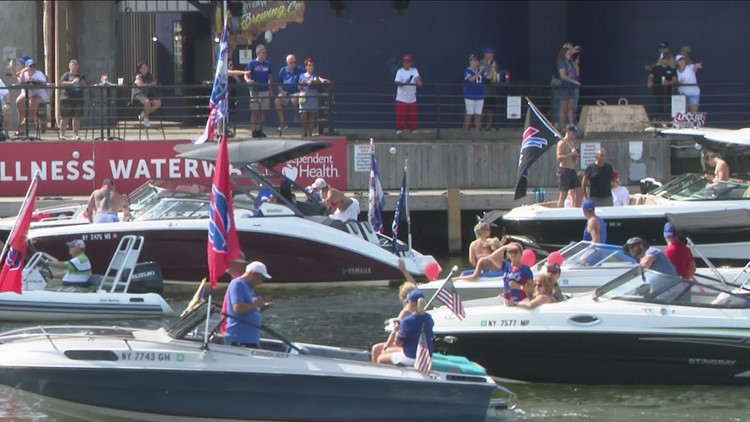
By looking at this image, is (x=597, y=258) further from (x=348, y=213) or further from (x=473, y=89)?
(x=473, y=89)

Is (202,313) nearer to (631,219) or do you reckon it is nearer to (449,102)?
A: (631,219)

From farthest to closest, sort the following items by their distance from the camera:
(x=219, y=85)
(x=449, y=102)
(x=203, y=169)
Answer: (x=449, y=102), (x=203, y=169), (x=219, y=85)

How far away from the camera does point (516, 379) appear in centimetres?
1538

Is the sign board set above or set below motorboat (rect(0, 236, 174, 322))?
above

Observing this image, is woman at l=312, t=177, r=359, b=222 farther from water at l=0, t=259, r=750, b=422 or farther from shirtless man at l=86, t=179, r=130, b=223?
water at l=0, t=259, r=750, b=422

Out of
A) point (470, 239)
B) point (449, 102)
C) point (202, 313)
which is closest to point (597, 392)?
point (202, 313)

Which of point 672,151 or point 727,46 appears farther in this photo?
point 727,46

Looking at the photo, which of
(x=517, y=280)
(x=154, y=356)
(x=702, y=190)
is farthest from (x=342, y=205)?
(x=154, y=356)

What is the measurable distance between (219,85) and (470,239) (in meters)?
6.12

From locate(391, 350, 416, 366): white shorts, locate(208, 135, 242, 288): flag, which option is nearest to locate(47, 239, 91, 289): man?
locate(208, 135, 242, 288): flag

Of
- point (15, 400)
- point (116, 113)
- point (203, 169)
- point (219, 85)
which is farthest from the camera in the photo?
point (116, 113)

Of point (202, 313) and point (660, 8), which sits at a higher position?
point (660, 8)

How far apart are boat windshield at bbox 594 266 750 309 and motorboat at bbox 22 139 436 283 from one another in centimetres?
591

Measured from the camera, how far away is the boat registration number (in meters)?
13.0
